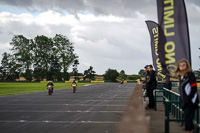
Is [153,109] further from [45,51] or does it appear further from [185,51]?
[45,51]

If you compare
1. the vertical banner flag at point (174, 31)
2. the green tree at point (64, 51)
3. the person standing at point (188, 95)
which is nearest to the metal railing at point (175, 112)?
the person standing at point (188, 95)

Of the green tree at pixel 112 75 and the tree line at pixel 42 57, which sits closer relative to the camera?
the tree line at pixel 42 57

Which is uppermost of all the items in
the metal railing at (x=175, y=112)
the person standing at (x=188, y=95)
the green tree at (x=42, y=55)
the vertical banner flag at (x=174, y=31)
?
the green tree at (x=42, y=55)

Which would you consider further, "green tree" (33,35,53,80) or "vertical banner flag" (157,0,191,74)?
"green tree" (33,35,53,80)

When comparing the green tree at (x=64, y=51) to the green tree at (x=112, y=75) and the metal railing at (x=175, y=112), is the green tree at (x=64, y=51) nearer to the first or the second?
the green tree at (x=112, y=75)

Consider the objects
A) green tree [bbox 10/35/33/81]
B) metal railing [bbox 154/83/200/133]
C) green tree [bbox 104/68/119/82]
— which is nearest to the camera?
metal railing [bbox 154/83/200/133]

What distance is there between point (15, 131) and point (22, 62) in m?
94.2

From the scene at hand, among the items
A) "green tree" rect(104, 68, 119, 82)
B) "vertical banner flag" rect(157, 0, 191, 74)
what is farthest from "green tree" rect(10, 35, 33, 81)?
"vertical banner flag" rect(157, 0, 191, 74)

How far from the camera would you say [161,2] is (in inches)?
418

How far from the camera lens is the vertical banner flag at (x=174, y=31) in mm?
9594

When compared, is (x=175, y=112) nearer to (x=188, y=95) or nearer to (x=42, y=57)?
(x=188, y=95)

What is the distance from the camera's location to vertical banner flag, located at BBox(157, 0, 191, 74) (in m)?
9.59

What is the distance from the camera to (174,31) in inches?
388

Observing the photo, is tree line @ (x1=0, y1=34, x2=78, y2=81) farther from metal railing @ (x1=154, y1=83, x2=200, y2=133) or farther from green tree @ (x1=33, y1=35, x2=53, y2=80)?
metal railing @ (x1=154, y1=83, x2=200, y2=133)
